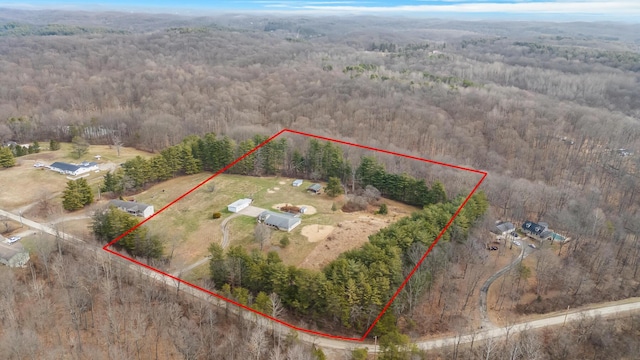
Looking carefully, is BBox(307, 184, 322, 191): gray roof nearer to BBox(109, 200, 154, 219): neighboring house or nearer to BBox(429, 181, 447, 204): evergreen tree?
BBox(429, 181, 447, 204): evergreen tree

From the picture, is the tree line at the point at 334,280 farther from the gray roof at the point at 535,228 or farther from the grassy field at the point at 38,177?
the grassy field at the point at 38,177

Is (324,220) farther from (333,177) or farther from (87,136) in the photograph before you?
(87,136)

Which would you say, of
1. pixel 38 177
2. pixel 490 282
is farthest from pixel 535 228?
pixel 38 177

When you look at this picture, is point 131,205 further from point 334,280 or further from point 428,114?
point 428,114

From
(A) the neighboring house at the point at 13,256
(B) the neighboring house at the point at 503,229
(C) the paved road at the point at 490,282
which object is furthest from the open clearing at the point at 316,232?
(A) the neighboring house at the point at 13,256

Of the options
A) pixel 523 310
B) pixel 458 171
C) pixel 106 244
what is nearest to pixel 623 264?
pixel 523 310

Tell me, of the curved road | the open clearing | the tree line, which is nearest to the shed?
the curved road
